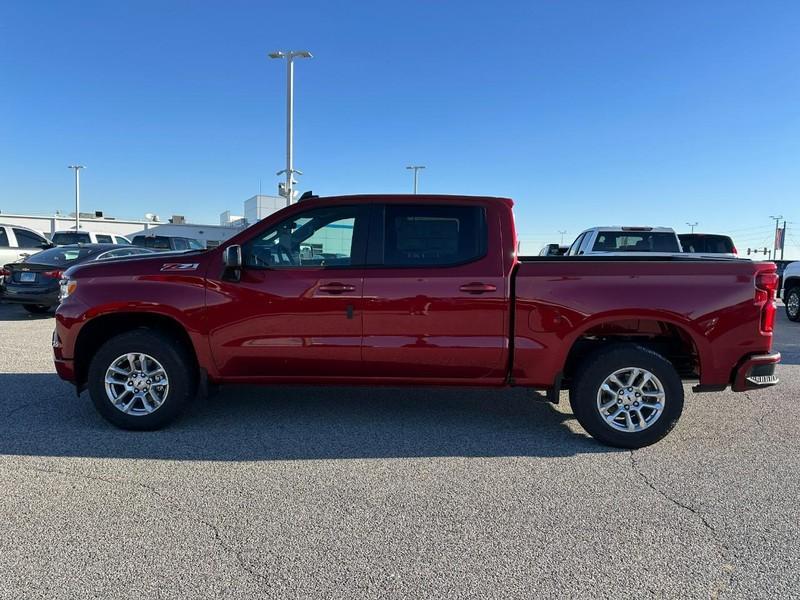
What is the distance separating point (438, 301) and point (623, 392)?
1.60m

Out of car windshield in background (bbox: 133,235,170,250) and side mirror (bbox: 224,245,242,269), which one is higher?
car windshield in background (bbox: 133,235,170,250)

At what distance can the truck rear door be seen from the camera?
4152mm

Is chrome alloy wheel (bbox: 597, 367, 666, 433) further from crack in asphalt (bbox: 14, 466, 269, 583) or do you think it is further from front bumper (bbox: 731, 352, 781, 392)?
crack in asphalt (bbox: 14, 466, 269, 583)

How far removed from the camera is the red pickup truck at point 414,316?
407cm

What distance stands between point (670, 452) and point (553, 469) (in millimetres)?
1057

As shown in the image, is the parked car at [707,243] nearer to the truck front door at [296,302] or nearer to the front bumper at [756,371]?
the front bumper at [756,371]

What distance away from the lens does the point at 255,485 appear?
3.45 metres

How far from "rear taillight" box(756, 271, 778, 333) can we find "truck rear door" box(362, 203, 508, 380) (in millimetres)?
1905

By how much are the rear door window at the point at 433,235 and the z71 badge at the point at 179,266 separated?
5.08 ft

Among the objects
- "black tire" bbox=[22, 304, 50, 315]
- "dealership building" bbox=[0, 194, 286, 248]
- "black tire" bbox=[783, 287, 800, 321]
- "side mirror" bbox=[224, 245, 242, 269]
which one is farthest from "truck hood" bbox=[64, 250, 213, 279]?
"dealership building" bbox=[0, 194, 286, 248]

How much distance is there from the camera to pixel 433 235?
4336 mm

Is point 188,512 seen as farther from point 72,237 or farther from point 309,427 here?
point 72,237

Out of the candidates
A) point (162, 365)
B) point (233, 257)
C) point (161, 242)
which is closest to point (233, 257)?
point (233, 257)

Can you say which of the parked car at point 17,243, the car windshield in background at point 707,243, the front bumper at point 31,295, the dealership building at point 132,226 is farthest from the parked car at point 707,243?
the dealership building at point 132,226
